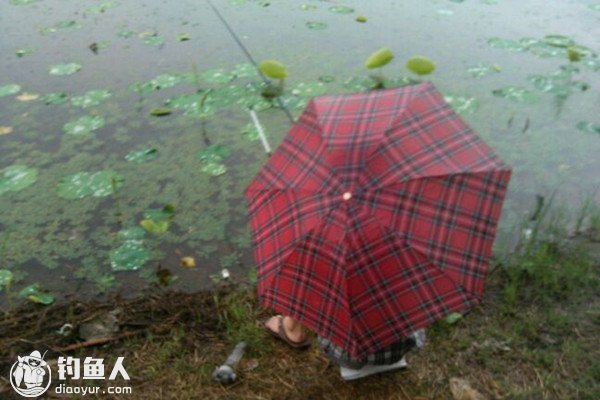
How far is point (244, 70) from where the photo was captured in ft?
11.5

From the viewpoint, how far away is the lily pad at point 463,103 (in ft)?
10.2

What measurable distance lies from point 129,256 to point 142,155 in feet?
2.37

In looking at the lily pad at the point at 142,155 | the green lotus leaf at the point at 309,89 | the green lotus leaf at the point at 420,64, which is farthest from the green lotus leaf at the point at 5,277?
the green lotus leaf at the point at 420,64

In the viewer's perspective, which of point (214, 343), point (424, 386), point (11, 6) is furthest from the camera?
point (11, 6)

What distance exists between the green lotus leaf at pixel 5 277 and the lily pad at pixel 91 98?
1300mm

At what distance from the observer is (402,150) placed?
1366mm

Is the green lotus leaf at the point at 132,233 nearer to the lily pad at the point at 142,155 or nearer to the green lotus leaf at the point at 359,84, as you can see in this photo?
the lily pad at the point at 142,155

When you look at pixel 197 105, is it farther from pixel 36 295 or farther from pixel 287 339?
pixel 287 339

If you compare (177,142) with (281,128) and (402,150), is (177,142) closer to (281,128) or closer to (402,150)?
(281,128)

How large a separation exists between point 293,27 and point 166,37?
0.93 meters

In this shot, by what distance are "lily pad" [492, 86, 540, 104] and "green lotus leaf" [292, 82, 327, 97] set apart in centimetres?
103

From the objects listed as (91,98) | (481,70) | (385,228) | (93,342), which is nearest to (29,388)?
(93,342)

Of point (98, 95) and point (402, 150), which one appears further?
point (98, 95)

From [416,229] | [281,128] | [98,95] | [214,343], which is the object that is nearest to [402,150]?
[416,229]
